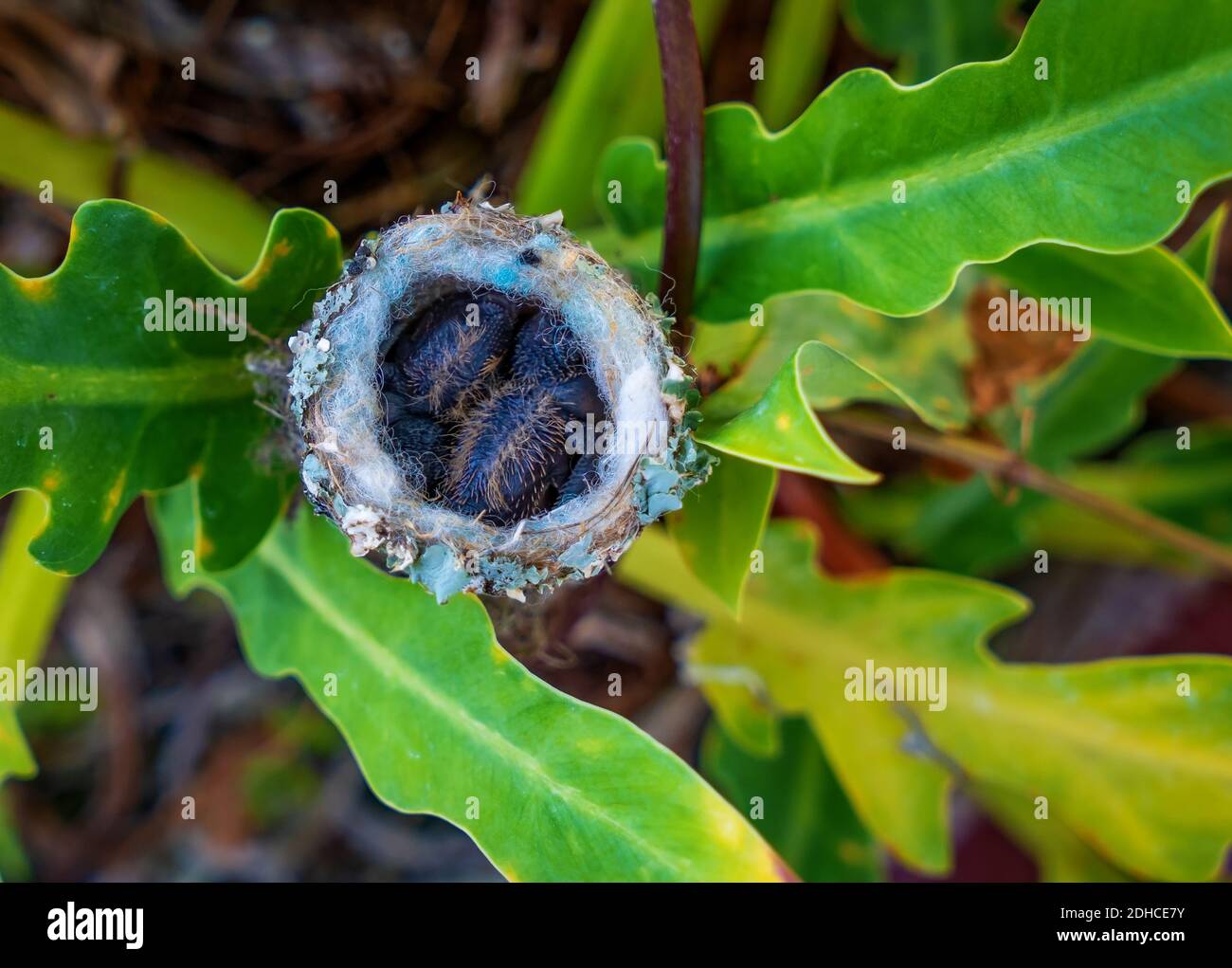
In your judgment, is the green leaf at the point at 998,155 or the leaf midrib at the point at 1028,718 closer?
the green leaf at the point at 998,155

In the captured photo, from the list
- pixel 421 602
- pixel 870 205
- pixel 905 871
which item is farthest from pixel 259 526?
pixel 905 871

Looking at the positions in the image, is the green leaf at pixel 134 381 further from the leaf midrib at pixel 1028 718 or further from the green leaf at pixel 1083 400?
the green leaf at pixel 1083 400

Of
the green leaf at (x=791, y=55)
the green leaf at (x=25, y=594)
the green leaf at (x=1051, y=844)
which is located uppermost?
the green leaf at (x=791, y=55)

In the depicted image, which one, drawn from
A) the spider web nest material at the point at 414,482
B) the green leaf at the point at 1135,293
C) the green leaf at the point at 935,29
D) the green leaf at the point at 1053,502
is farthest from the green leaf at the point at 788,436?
the green leaf at the point at 935,29

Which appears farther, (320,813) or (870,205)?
(320,813)

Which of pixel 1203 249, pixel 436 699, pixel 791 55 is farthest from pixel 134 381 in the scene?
pixel 1203 249

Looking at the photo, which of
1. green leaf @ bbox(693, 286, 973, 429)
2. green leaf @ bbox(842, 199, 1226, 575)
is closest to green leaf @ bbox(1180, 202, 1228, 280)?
green leaf @ bbox(842, 199, 1226, 575)
